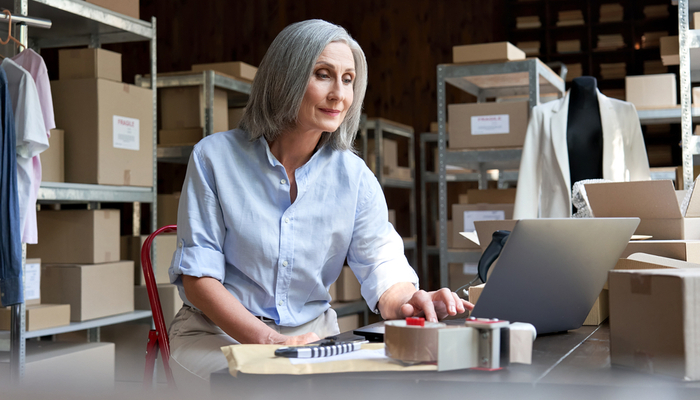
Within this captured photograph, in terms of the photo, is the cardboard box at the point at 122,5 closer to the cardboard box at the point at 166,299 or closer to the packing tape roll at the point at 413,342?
the cardboard box at the point at 166,299

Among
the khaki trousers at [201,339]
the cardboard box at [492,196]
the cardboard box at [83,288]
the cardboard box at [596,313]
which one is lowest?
the cardboard box at [83,288]

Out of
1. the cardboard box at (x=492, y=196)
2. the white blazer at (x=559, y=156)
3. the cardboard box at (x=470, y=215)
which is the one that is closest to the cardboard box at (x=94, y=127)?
the cardboard box at (x=470, y=215)

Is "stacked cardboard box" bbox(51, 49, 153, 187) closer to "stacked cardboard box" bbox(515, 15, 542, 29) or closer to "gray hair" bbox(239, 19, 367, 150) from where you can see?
"gray hair" bbox(239, 19, 367, 150)

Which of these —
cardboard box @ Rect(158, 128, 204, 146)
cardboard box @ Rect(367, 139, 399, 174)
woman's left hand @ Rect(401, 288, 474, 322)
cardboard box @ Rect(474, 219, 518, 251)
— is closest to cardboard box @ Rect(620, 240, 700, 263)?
cardboard box @ Rect(474, 219, 518, 251)

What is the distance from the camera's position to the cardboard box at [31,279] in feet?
8.91

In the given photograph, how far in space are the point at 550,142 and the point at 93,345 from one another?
220 centimetres

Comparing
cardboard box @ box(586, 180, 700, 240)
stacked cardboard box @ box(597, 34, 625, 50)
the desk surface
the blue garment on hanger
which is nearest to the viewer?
the desk surface

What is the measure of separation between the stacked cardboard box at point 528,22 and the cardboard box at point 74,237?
13.7ft

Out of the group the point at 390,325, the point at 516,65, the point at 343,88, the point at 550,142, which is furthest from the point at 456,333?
the point at 516,65

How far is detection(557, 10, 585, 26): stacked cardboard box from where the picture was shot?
19.1ft

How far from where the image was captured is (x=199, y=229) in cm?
122

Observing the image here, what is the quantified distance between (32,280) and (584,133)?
243 centimetres

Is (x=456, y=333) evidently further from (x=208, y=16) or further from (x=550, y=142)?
(x=208, y=16)

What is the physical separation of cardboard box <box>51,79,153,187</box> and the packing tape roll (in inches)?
102
